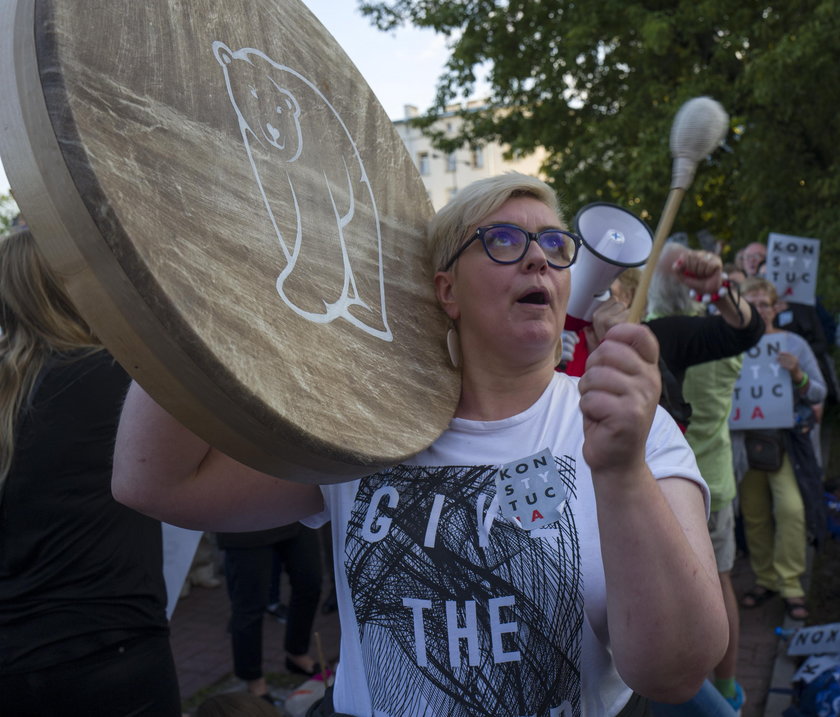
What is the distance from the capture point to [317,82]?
158 centimetres

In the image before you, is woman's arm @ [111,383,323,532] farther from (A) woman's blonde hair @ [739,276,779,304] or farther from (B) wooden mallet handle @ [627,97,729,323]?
(A) woman's blonde hair @ [739,276,779,304]

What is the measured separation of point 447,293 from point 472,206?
20 centimetres

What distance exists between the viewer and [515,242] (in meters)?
1.60

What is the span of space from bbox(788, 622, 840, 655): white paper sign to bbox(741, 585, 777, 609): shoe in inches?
44.1

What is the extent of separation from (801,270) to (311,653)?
460cm

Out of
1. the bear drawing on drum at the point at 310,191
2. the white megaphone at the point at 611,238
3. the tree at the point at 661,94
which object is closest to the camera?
the bear drawing on drum at the point at 310,191

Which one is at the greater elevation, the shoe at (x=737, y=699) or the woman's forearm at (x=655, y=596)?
the woman's forearm at (x=655, y=596)

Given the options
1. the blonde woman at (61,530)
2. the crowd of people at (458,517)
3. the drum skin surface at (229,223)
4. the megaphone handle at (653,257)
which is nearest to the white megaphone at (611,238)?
the crowd of people at (458,517)

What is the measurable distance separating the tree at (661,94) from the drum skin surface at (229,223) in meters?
7.74

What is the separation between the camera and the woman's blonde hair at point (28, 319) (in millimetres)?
2121

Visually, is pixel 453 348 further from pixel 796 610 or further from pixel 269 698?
pixel 796 610

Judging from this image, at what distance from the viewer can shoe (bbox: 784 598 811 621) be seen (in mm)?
4895

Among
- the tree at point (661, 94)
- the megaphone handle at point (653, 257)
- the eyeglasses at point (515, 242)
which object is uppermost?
the tree at point (661, 94)

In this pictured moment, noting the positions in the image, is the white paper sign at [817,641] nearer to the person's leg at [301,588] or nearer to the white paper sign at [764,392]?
the white paper sign at [764,392]
